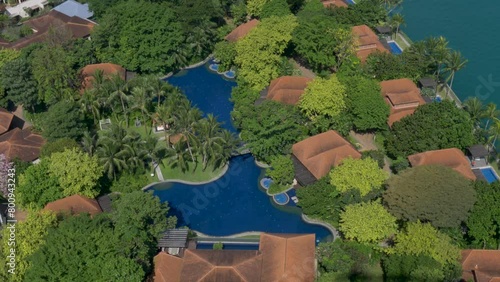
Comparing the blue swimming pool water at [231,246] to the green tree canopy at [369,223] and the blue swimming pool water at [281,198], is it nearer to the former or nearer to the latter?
the blue swimming pool water at [281,198]

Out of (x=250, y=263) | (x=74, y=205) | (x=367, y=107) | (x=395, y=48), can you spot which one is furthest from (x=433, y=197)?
(x=395, y=48)

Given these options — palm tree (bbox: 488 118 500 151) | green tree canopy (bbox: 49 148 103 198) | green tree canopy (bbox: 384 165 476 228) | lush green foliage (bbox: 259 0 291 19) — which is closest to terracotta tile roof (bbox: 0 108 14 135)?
green tree canopy (bbox: 49 148 103 198)

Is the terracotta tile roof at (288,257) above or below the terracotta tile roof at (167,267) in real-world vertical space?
above

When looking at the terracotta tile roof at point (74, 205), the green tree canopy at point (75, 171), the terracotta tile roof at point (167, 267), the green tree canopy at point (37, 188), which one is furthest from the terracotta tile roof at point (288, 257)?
the green tree canopy at point (37, 188)

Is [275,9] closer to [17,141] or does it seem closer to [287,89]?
[287,89]

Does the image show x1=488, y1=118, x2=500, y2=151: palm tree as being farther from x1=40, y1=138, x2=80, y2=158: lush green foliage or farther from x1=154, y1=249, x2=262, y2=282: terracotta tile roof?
x1=40, y1=138, x2=80, y2=158: lush green foliage

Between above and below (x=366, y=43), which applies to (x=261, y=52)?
above

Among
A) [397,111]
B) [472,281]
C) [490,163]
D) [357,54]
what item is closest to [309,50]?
[357,54]
